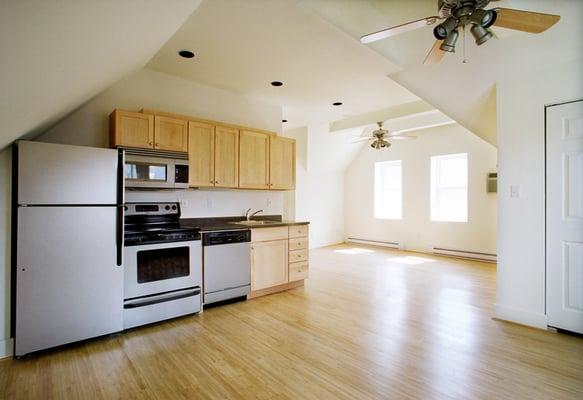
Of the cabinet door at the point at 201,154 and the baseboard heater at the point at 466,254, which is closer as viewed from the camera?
the cabinet door at the point at 201,154

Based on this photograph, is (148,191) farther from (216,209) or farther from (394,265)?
(394,265)

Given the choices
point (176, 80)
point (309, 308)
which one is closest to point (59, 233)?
point (176, 80)

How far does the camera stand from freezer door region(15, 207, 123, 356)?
2221mm

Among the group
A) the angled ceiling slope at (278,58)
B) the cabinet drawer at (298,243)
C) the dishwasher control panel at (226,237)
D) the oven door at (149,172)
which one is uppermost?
the angled ceiling slope at (278,58)

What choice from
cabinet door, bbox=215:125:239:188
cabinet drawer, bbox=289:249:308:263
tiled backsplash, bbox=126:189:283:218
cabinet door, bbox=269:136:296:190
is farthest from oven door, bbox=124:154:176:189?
cabinet drawer, bbox=289:249:308:263

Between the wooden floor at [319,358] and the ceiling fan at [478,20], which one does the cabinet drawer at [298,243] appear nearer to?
the wooden floor at [319,358]

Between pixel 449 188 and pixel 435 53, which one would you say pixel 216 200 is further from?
pixel 449 188

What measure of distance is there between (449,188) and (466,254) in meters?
1.43

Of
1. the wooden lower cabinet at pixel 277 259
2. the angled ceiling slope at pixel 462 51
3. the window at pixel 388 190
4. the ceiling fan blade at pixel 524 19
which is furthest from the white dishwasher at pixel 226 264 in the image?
the window at pixel 388 190

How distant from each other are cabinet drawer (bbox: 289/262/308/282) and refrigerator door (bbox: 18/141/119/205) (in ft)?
7.37

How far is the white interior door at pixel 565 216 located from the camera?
2.61 m

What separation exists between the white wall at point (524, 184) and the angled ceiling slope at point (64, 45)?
120 inches

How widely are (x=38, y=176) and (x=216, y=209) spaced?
195 cm

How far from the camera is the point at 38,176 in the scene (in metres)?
2.26
